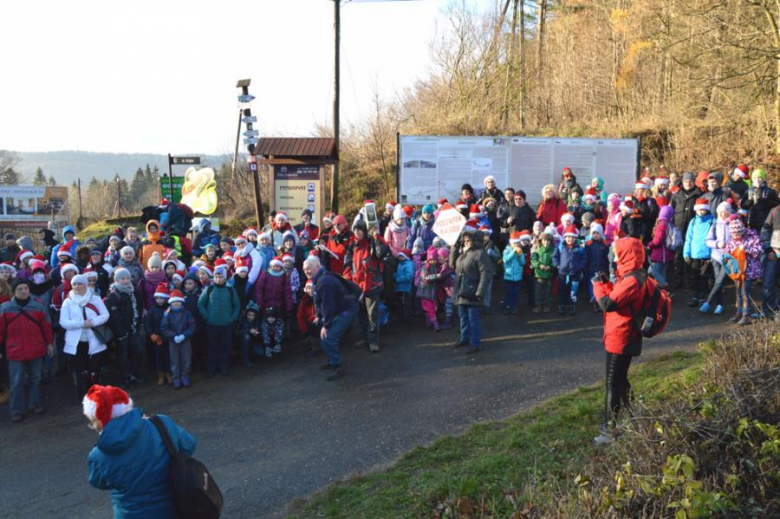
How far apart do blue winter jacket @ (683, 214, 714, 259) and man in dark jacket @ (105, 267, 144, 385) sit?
967 centimetres

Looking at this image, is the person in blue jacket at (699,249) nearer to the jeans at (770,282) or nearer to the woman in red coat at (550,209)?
the jeans at (770,282)

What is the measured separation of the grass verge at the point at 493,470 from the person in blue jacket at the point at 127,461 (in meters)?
1.82

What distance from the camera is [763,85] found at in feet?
60.8

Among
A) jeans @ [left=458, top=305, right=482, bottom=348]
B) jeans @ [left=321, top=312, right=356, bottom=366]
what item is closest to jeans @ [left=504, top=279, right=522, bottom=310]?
jeans @ [left=458, top=305, right=482, bottom=348]

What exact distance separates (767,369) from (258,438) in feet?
18.0

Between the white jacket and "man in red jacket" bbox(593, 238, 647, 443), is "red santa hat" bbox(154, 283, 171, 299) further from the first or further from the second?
"man in red jacket" bbox(593, 238, 647, 443)

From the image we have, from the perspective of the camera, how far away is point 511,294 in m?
12.2

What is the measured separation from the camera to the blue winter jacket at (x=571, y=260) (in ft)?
38.7

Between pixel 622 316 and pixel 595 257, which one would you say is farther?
pixel 595 257

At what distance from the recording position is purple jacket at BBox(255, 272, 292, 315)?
35.6 ft

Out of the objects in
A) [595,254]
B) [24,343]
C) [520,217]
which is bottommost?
[24,343]

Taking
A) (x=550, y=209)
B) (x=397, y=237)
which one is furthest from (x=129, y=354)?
(x=550, y=209)

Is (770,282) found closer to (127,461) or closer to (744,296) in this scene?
(744,296)

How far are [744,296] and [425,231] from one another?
565 cm
